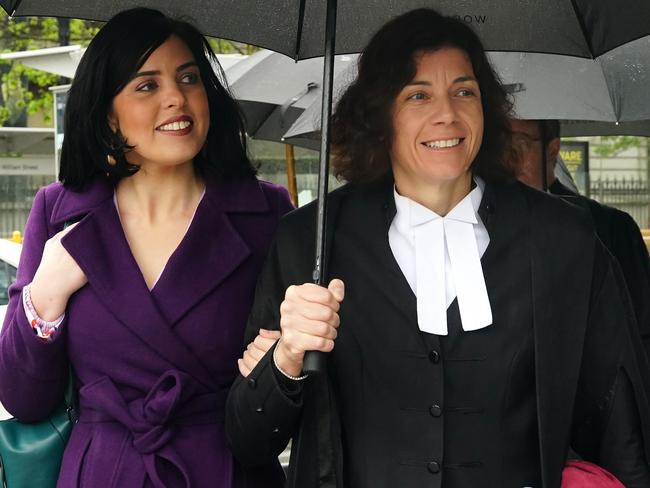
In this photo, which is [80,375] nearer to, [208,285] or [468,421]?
[208,285]

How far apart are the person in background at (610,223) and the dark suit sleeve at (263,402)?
1.17 metres

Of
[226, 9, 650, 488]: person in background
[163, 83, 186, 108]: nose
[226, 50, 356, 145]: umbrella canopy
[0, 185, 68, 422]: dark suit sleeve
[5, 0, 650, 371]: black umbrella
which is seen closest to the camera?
[226, 9, 650, 488]: person in background

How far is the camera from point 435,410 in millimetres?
2559

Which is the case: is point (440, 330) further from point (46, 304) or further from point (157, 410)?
point (46, 304)

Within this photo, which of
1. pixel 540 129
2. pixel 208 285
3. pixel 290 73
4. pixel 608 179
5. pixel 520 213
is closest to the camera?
pixel 520 213

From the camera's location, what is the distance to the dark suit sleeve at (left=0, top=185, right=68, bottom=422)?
285cm

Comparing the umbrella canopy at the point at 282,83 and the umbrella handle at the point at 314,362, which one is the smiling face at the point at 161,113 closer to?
the umbrella handle at the point at 314,362

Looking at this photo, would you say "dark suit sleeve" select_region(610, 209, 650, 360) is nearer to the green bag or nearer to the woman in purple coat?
the woman in purple coat

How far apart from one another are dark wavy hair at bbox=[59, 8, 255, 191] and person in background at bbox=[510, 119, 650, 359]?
102 cm

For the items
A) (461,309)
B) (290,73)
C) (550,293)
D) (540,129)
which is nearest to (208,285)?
(461,309)

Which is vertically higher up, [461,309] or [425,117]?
[425,117]

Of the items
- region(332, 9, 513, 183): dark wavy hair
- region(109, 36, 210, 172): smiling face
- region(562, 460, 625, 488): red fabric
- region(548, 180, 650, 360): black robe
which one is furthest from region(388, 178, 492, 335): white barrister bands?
region(548, 180, 650, 360): black robe

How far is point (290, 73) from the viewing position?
6.03 m

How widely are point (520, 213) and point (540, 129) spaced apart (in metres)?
2.16
